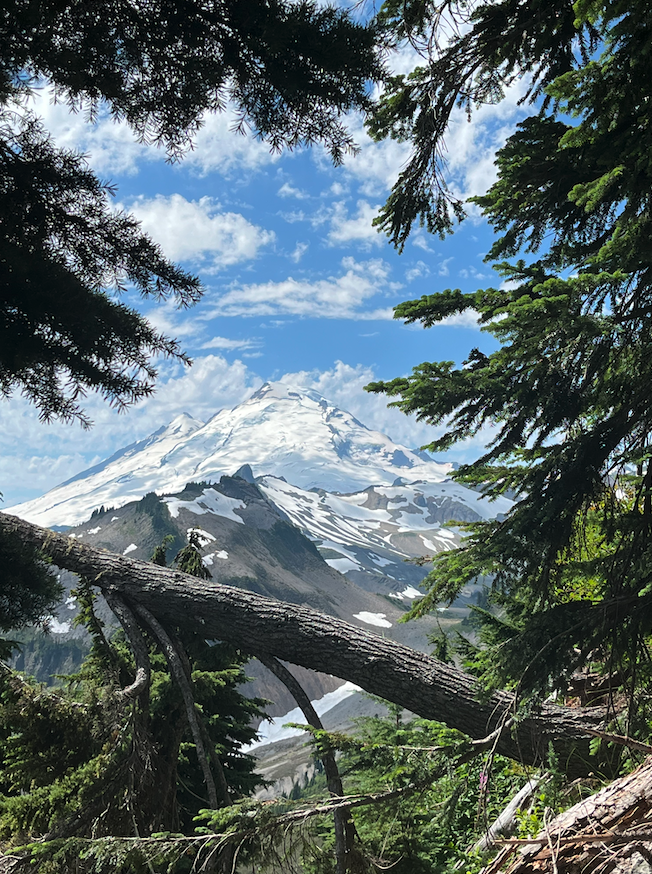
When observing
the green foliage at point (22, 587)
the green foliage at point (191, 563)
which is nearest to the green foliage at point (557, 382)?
the green foliage at point (22, 587)

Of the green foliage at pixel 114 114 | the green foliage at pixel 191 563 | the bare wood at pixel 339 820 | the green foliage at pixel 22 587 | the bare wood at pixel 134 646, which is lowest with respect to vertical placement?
the bare wood at pixel 339 820

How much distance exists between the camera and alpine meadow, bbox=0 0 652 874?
2.98 meters

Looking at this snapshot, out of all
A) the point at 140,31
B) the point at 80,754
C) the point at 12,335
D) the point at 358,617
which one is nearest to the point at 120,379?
the point at 12,335

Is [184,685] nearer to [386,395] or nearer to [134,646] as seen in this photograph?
[134,646]

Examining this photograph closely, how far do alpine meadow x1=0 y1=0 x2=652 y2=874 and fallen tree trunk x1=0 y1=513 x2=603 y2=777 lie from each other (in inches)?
0.8

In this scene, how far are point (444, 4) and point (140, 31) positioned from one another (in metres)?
1.94

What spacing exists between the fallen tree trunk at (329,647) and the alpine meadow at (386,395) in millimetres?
21

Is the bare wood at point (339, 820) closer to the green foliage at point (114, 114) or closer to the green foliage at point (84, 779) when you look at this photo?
the green foliage at point (84, 779)

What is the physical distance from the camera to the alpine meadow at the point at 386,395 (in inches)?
117

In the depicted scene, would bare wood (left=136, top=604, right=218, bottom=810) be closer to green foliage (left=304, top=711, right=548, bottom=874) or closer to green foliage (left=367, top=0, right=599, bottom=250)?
green foliage (left=304, top=711, right=548, bottom=874)

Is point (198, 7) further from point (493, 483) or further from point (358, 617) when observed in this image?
point (358, 617)

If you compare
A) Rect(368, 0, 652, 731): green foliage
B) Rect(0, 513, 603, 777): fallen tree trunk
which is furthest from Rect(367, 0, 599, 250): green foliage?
Rect(0, 513, 603, 777): fallen tree trunk

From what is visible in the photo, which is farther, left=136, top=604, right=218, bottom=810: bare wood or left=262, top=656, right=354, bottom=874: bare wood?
left=136, top=604, right=218, bottom=810: bare wood

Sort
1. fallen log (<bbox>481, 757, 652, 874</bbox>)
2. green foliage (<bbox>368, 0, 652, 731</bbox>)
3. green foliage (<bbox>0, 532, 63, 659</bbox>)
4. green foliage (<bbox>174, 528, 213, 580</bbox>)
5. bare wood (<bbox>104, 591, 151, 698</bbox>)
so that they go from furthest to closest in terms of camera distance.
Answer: green foliage (<bbox>174, 528, 213, 580</bbox>) → green foliage (<bbox>0, 532, 63, 659</bbox>) → bare wood (<bbox>104, 591, 151, 698</bbox>) → green foliage (<bbox>368, 0, 652, 731</bbox>) → fallen log (<bbox>481, 757, 652, 874</bbox>)
